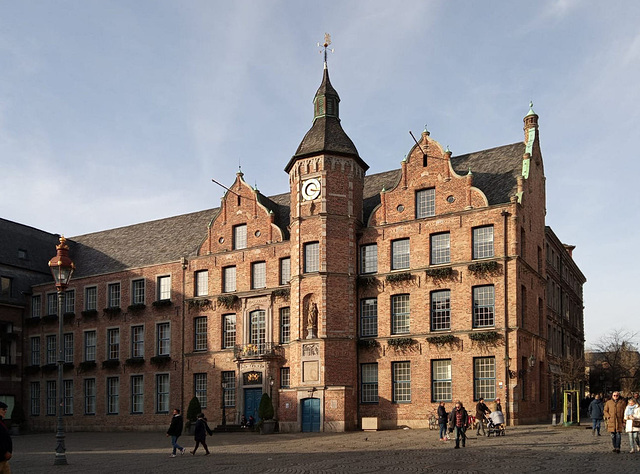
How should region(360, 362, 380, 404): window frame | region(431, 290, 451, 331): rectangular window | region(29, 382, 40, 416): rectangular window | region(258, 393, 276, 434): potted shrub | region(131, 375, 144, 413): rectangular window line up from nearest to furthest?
region(431, 290, 451, 331): rectangular window < region(258, 393, 276, 434): potted shrub < region(360, 362, 380, 404): window frame < region(131, 375, 144, 413): rectangular window < region(29, 382, 40, 416): rectangular window

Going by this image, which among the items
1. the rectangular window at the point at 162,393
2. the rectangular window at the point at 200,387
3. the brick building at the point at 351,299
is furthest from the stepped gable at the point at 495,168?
the rectangular window at the point at 162,393

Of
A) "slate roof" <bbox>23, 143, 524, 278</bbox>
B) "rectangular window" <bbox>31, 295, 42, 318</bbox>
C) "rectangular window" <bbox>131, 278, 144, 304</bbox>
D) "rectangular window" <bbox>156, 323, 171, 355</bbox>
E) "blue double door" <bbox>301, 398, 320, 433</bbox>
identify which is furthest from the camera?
"rectangular window" <bbox>31, 295, 42, 318</bbox>

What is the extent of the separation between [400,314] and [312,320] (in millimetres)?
Result: 4684

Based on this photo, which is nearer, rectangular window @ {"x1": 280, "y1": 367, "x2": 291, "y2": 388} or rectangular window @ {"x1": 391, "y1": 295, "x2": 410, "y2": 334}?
rectangular window @ {"x1": 391, "y1": 295, "x2": 410, "y2": 334}

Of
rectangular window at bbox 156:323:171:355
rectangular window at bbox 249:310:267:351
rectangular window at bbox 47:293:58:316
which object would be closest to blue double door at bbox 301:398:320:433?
rectangular window at bbox 249:310:267:351

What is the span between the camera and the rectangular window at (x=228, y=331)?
45.3 metres

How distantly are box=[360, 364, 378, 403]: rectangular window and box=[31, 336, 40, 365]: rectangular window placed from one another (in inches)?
1037

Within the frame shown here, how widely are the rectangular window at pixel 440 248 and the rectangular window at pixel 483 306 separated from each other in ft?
7.61

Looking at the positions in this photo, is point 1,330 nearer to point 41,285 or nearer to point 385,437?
point 41,285

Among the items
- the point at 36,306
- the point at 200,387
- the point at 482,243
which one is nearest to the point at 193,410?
the point at 200,387

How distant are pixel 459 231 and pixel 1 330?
34.0m

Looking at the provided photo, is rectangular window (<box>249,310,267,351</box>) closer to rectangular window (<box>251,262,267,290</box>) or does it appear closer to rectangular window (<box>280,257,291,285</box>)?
rectangular window (<box>251,262,267,290</box>)

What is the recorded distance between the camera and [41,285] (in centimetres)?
5481

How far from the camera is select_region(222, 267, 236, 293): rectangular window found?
4609 centimetres
